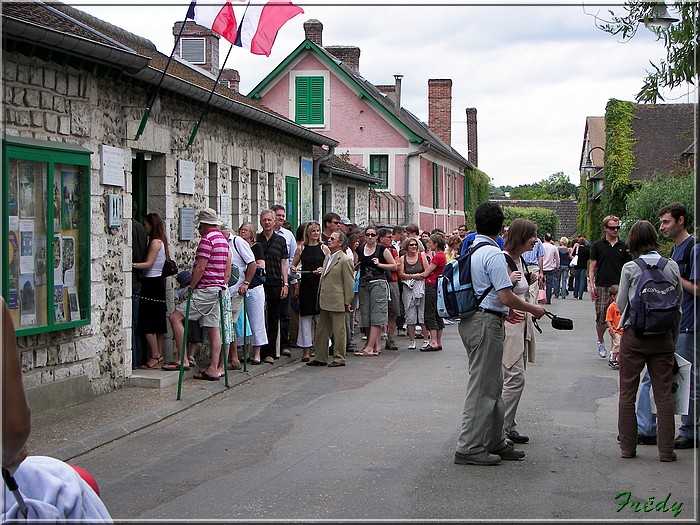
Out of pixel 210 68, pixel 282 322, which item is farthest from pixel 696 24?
pixel 210 68

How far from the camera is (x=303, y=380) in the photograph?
12305mm

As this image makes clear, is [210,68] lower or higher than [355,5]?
higher

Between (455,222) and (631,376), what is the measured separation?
4447cm

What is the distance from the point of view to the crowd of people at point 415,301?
7582 millimetres

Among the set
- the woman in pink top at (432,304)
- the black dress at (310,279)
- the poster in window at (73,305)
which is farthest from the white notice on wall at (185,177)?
the woman in pink top at (432,304)

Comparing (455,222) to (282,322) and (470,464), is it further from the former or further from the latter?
(470,464)

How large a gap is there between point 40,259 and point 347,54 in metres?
34.7

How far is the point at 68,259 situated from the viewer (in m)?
10.0

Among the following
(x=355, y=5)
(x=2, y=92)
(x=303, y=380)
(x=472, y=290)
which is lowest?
(x=303, y=380)

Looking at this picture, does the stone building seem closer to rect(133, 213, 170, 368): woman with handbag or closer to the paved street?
rect(133, 213, 170, 368): woman with handbag

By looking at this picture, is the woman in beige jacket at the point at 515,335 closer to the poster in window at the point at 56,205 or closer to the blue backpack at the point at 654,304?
the blue backpack at the point at 654,304

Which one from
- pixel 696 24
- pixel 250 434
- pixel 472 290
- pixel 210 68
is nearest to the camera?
pixel 696 24

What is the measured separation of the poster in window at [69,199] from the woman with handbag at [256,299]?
3347 millimetres

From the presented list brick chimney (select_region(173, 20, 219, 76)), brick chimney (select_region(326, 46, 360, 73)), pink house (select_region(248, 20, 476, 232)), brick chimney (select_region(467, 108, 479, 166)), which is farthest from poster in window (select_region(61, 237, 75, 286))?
brick chimney (select_region(467, 108, 479, 166))
